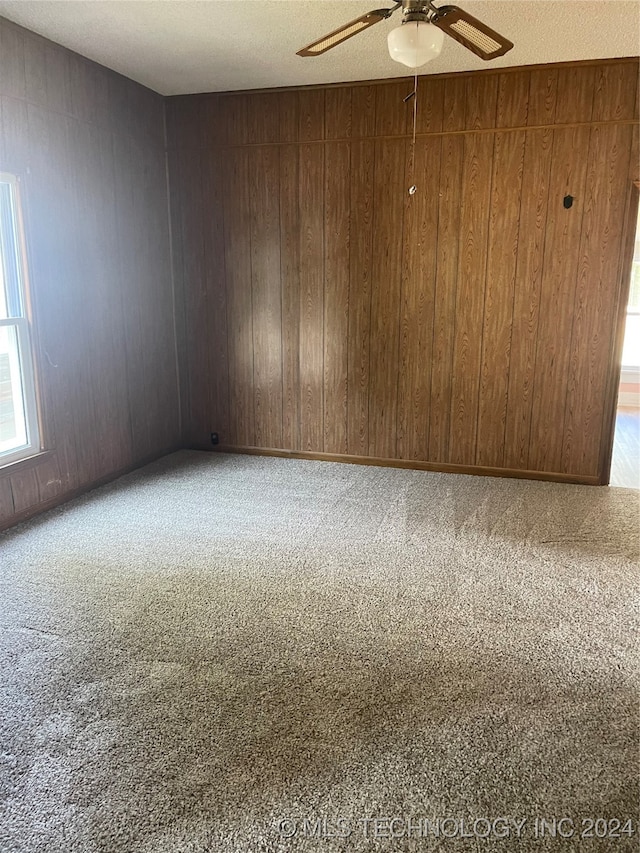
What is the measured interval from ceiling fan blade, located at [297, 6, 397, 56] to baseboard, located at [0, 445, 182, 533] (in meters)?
2.84

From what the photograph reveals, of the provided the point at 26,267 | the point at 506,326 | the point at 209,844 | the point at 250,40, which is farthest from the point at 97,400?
the point at 209,844

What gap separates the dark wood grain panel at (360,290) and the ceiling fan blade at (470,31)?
6.05 ft

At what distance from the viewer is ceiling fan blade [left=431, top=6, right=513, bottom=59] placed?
7.47 feet

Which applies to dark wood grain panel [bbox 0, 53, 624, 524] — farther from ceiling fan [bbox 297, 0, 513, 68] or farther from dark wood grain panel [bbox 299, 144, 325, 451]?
ceiling fan [bbox 297, 0, 513, 68]

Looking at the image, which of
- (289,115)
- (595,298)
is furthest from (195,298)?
(595,298)

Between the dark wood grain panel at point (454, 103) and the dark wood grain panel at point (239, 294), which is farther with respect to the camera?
the dark wood grain panel at point (239, 294)

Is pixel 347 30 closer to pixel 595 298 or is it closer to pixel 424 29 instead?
pixel 424 29

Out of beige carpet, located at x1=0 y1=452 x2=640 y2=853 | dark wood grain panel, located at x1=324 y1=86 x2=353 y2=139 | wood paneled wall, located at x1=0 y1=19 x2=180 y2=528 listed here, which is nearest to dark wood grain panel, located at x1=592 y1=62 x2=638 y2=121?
dark wood grain panel, located at x1=324 y1=86 x2=353 y2=139

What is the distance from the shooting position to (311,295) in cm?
469

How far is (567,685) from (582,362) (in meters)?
2.65

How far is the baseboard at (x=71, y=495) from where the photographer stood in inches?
141

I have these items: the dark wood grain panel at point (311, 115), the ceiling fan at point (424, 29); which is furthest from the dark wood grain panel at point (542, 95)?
the ceiling fan at point (424, 29)

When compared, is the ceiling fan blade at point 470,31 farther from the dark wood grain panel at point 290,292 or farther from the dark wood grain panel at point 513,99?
the dark wood grain panel at point 290,292

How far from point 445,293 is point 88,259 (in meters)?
2.43
